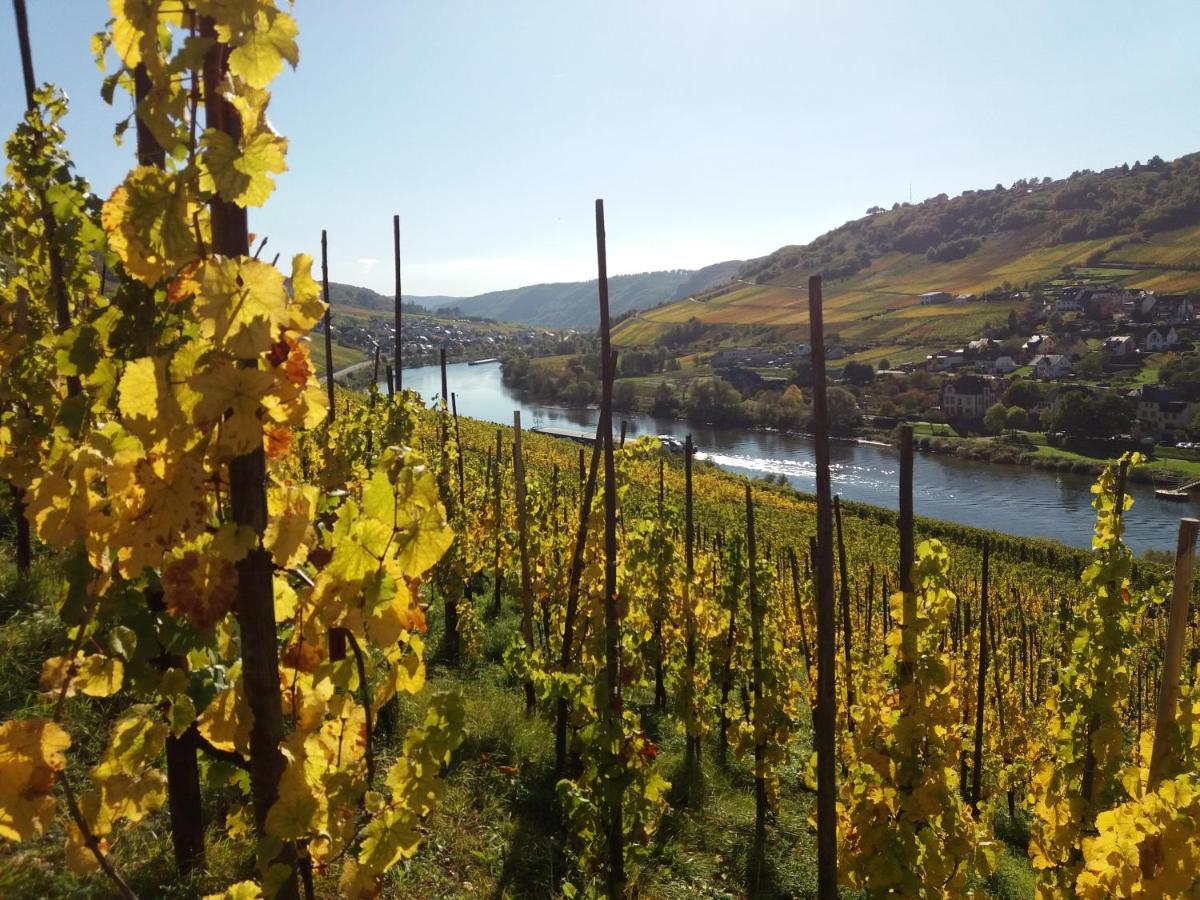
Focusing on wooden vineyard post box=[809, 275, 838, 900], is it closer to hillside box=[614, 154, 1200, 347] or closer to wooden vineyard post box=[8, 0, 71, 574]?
wooden vineyard post box=[8, 0, 71, 574]

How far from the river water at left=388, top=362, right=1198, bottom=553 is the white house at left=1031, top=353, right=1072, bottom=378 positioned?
2618 centimetres

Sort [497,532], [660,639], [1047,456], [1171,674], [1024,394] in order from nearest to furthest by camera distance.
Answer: [1171,674]
[660,639]
[497,532]
[1047,456]
[1024,394]

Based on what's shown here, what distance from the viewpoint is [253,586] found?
1.25 m

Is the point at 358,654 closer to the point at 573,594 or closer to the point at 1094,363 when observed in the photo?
the point at 573,594

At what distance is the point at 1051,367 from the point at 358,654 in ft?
294

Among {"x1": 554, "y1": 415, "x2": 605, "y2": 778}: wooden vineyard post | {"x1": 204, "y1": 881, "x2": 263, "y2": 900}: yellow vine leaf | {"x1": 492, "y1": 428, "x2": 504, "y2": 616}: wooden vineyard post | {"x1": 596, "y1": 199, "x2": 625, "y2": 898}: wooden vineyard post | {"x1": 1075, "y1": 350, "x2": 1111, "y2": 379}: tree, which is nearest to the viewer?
{"x1": 204, "y1": 881, "x2": 263, "y2": 900}: yellow vine leaf

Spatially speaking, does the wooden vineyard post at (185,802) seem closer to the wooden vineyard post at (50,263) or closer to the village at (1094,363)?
the wooden vineyard post at (50,263)

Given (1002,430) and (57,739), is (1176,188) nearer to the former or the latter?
(1002,430)

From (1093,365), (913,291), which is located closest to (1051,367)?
(1093,365)

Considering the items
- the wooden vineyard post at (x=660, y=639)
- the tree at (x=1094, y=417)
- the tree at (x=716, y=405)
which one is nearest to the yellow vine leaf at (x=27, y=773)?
the wooden vineyard post at (x=660, y=639)

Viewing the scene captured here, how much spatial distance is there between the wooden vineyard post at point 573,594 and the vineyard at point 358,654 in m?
0.04

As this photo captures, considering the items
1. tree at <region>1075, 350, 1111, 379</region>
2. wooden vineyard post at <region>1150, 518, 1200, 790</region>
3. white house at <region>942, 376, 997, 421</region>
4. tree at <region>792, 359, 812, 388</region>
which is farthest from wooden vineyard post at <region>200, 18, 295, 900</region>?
tree at <region>1075, 350, 1111, 379</region>

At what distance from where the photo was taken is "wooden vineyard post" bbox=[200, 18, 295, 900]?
117 cm

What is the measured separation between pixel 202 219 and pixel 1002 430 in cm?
7209
